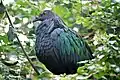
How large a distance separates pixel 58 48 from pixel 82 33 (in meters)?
0.94

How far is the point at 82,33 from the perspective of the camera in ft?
10.5

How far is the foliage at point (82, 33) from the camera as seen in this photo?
1.94 m

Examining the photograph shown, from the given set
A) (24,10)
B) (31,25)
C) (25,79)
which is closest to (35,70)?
(25,79)

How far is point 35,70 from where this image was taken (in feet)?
7.64

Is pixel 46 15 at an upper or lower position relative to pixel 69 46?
upper

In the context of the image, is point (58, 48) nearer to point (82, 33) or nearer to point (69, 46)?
point (69, 46)

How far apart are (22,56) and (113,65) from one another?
808 mm

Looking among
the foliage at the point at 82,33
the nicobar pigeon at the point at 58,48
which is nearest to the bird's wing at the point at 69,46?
the nicobar pigeon at the point at 58,48

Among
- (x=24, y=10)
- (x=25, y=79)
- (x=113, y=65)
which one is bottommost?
(x=25, y=79)

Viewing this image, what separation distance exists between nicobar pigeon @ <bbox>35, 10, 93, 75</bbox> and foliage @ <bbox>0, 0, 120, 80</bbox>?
0.09 metres

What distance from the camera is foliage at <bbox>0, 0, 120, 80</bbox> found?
6.37 feet

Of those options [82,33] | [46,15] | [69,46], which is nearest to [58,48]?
[69,46]

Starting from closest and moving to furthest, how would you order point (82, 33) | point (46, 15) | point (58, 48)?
point (58, 48) < point (46, 15) < point (82, 33)

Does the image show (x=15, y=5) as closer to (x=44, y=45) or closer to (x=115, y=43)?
(x=44, y=45)
